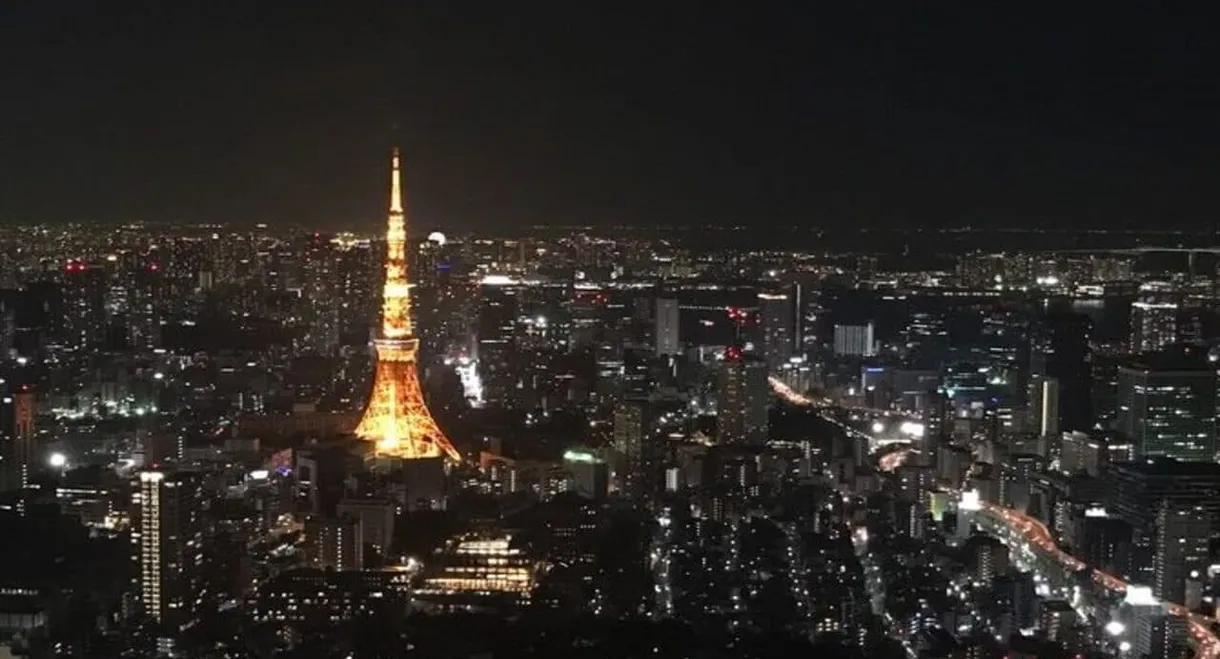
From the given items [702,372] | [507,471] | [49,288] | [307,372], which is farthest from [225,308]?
[702,372]

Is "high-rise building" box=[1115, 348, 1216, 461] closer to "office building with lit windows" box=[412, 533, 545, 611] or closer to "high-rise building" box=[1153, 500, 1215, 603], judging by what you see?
"high-rise building" box=[1153, 500, 1215, 603]

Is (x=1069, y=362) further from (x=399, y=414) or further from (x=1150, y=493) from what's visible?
(x=399, y=414)

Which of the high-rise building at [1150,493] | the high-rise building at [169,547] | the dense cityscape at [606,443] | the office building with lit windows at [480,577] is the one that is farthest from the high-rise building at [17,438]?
the high-rise building at [1150,493]

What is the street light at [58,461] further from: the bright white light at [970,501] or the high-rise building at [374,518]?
the bright white light at [970,501]

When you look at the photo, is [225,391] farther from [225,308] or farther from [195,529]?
[195,529]

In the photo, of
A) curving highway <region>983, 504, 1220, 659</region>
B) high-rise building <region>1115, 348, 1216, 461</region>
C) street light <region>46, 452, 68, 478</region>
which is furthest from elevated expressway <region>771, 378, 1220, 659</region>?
street light <region>46, 452, 68, 478</region>

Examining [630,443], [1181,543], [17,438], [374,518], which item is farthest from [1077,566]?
[17,438]
